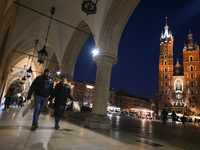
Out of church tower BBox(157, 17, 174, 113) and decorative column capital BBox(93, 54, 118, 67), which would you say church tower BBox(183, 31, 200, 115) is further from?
decorative column capital BBox(93, 54, 118, 67)

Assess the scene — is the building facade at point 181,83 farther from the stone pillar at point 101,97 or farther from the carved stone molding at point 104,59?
the stone pillar at point 101,97

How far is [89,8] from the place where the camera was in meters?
4.62

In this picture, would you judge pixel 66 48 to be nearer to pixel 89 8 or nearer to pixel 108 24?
pixel 108 24

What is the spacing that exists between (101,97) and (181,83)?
6094 centimetres

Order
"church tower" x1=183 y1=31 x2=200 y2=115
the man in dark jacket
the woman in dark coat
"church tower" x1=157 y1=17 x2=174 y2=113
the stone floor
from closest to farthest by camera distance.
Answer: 1. the stone floor
2. the man in dark jacket
3. the woman in dark coat
4. "church tower" x1=183 y1=31 x2=200 y2=115
5. "church tower" x1=157 y1=17 x2=174 y2=113

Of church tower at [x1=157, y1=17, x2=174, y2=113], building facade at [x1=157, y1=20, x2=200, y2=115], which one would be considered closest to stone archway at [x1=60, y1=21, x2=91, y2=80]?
building facade at [x1=157, y1=20, x2=200, y2=115]

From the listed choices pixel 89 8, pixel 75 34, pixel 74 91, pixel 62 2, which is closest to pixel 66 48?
pixel 75 34

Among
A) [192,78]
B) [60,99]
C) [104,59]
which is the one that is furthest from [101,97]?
[192,78]

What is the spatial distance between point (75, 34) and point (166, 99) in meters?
55.8

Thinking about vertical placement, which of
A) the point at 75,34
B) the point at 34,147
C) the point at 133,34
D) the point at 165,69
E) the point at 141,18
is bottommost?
the point at 34,147

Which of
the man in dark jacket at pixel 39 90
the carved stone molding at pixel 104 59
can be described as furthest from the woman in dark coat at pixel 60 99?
the carved stone molding at pixel 104 59

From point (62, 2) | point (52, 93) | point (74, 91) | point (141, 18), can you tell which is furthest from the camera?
point (141, 18)

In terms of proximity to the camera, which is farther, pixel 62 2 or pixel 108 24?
pixel 62 2

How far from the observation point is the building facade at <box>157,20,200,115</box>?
5371cm
